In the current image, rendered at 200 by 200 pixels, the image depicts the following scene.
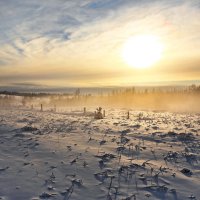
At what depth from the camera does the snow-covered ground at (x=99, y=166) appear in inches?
378

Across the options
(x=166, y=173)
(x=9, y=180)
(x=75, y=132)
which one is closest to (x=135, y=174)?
(x=166, y=173)

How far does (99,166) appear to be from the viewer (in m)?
11.8

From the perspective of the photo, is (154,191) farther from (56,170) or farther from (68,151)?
(68,151)

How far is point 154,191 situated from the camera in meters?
9.76

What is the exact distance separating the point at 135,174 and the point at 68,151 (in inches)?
159

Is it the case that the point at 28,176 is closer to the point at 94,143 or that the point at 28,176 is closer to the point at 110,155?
the point at 110,155

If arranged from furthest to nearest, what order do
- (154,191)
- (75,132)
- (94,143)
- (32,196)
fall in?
(75,132)
(94,143)
(154,191)
(32,196)

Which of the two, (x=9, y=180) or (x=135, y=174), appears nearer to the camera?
(x=9, y=180)

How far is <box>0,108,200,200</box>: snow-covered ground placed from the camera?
959cm

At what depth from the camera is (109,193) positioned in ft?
31.1

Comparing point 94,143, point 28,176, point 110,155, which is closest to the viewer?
point 28,176

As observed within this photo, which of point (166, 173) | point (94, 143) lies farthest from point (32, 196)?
point (94, 143)

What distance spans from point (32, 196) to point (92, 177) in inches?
101

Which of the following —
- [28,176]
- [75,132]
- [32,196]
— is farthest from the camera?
[75,132]
